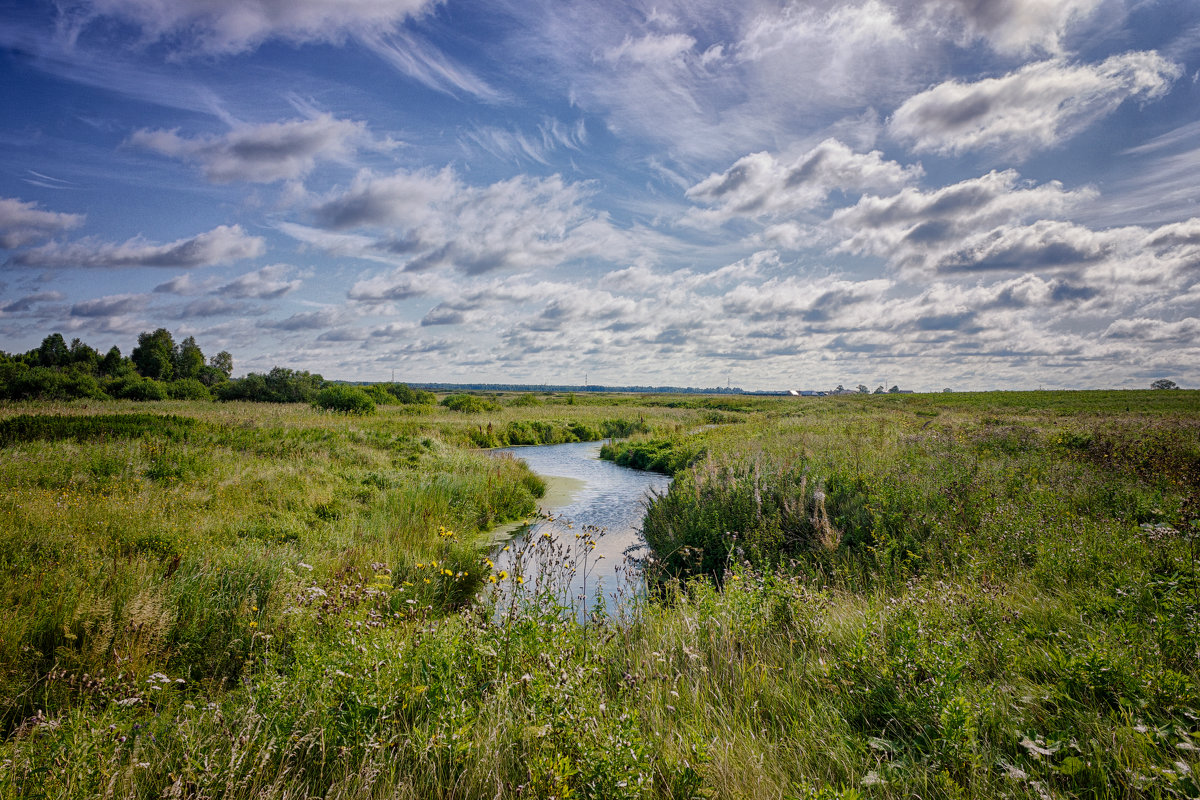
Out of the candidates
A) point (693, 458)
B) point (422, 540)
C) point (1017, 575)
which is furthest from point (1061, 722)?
point (693, 458)

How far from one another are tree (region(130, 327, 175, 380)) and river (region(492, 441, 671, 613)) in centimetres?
6209

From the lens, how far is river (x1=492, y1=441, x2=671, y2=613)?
6148 millimetres

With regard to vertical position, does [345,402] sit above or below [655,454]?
above

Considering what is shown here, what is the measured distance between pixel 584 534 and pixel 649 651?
5.85 ft

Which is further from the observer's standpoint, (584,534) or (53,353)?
(53,353)

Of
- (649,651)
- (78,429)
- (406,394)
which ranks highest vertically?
(406,394)

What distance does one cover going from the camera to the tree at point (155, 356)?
64188mm

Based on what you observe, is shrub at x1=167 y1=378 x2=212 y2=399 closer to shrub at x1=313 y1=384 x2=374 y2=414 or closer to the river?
shrub at x1=313 y1=384 x2=374 y2=414

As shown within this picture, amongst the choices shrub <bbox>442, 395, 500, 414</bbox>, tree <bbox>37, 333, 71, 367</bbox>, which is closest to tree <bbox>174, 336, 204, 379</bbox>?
tree <bbox>37, 333, 71, 367</bbox>

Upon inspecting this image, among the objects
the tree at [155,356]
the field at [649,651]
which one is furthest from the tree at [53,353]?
the field at [649,651]

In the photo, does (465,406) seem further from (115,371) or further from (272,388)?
(115,371)

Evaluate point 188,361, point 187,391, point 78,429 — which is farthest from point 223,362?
point 78,429

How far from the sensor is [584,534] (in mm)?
5918

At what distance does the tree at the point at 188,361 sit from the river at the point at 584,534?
2645 inches
